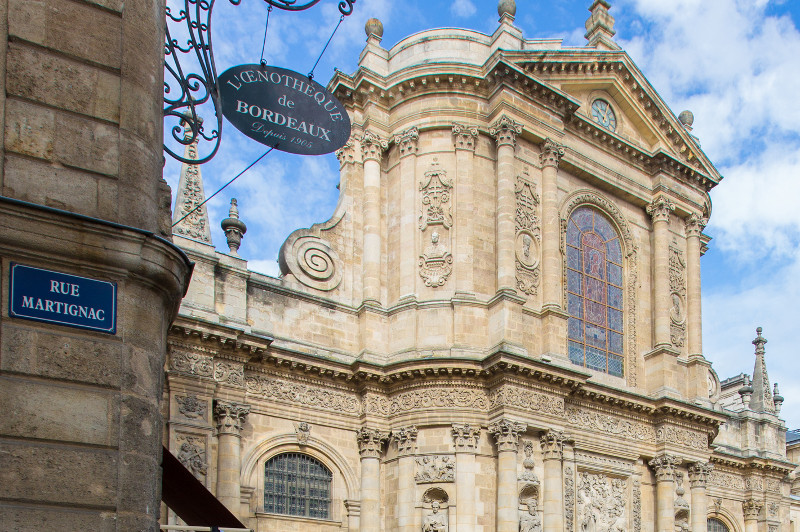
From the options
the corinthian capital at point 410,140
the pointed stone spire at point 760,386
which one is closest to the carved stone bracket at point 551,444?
the corinthian capital at point 410,140

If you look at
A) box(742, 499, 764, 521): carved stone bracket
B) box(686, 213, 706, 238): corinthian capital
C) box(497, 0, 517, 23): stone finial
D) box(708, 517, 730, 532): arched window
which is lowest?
box(708, 517, 730, 532): arched window

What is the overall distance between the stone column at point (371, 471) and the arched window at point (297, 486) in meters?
0.80

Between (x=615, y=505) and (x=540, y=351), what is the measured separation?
4.49 metres

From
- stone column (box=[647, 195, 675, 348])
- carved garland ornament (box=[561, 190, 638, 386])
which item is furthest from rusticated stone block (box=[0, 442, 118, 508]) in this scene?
stone column (box=[647, 195, 675, 348])

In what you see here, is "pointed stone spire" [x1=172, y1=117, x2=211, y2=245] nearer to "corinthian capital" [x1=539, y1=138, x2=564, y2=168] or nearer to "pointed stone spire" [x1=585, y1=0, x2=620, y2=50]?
"corinthian capital" [x1=539, y1=138, x2=564, y2=168]

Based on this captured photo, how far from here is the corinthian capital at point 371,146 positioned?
22625mm

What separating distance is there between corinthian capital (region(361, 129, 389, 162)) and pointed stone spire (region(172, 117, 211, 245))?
179 inches

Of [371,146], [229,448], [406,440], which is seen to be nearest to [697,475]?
[406,440]

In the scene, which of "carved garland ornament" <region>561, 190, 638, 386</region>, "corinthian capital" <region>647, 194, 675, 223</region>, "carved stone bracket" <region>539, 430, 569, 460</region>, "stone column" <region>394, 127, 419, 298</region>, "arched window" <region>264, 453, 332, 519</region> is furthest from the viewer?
"corinthian capital" <region>647, 194, 675, 223</region>

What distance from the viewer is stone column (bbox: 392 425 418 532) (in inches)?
771

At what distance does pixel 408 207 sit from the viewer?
22000mm

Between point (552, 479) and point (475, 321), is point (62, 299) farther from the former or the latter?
point (552, 479)

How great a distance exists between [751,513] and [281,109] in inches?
948

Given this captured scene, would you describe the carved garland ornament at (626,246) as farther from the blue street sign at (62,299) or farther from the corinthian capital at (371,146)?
the blue street sign at (62,299)
